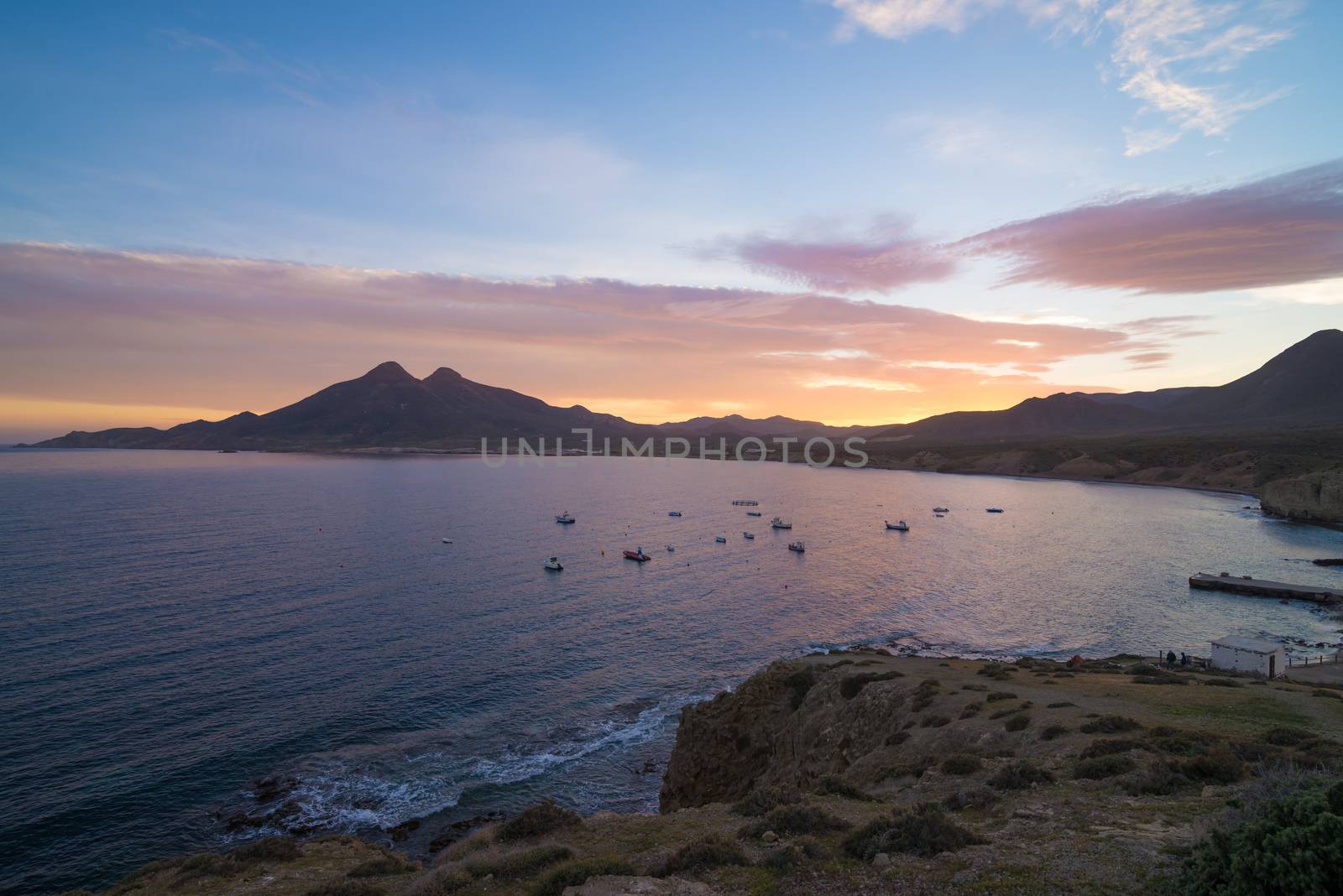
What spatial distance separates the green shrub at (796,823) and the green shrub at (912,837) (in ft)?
3.79

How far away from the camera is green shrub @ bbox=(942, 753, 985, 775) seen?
1969 centimetres

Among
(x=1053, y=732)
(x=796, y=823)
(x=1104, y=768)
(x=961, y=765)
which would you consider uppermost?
(x=1104, y=768)

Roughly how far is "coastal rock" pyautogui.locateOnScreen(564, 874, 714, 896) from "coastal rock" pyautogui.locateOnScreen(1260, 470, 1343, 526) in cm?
15953

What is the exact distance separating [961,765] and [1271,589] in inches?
2909

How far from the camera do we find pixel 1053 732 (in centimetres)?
2173

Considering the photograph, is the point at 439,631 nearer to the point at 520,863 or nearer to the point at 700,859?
the point at 520,863

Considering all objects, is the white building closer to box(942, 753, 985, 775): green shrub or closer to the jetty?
box(942, 753, 985, 775): green shrub

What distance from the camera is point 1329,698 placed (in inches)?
996

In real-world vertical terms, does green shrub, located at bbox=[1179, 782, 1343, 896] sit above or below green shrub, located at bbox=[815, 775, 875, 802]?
above

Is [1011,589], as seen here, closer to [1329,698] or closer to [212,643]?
[1329,698]

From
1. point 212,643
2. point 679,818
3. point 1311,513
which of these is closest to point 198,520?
point 212,643

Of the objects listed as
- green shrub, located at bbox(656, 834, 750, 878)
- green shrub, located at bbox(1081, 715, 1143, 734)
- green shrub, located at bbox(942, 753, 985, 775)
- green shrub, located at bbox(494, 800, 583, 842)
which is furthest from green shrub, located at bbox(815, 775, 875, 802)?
green shrub, located at bbox(1081, 715, 1143, 734)

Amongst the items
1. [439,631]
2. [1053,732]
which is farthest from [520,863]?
[439,631]

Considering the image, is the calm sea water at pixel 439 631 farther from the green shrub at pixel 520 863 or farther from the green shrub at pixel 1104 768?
the green shrub at pixel 1104 768
